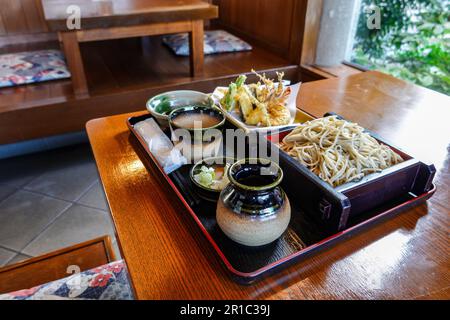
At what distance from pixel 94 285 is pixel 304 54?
7.44 feet

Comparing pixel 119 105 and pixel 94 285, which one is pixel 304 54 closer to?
pixel 119 105

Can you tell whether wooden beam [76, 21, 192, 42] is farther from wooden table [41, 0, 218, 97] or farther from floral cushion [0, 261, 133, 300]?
floral cushion [0, 261, 133, 300]

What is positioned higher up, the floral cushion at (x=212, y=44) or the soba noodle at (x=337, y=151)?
the soba noodle at (x=337, y=151)

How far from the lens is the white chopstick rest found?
102 centimetres

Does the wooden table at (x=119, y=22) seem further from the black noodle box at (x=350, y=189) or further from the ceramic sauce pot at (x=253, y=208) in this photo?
the ceramic sauce pot at (x=253, y=208)

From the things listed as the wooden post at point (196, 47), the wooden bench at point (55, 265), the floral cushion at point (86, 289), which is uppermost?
the wooden post at point (196, 47)

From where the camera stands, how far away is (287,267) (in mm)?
729

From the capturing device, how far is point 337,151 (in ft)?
3.01

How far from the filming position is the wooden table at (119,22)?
2.02 meters

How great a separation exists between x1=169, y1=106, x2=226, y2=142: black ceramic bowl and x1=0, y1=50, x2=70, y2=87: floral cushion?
176cm

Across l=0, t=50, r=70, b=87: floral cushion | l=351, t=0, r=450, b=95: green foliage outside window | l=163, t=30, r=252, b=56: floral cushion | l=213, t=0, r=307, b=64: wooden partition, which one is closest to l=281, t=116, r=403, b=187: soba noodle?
l=351, t=0, r=450, b=95: green foliage outside window

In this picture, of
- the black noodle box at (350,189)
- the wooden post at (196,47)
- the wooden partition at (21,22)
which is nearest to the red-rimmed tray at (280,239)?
the black noodle box at (350,189)

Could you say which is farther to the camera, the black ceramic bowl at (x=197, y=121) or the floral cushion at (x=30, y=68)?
the floral cushion at (x=30, y=68)

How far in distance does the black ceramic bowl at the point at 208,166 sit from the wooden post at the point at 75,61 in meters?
1.50
